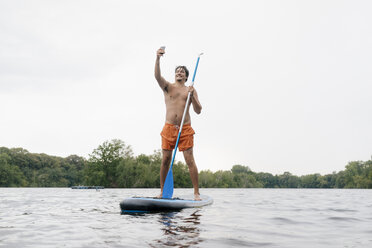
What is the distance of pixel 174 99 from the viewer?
19.8 feet

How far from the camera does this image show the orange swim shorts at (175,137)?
591cm

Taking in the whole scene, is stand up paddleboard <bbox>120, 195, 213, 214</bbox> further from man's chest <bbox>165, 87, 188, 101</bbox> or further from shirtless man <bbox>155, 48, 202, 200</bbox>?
man's chest <bbox>165, 87, 188, 101</bbox>

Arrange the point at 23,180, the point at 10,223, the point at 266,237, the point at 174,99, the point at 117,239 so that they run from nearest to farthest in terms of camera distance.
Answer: the point at 117,239
the point at 266,237
the point at 10,223
the point at 174,99
the point at 23,180

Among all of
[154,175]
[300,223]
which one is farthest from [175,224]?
[154,175]

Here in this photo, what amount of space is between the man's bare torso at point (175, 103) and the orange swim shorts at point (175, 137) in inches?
4.2

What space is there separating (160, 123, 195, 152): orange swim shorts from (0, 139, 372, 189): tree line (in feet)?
173

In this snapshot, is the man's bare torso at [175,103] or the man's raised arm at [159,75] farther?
the man's bare torso at [175,103]

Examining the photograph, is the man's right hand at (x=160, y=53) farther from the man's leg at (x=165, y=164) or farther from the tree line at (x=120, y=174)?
the tree line at (x=120, y=174)

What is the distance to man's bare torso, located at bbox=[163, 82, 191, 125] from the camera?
598cm

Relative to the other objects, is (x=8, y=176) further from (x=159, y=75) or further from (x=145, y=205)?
(x=145, y=205)

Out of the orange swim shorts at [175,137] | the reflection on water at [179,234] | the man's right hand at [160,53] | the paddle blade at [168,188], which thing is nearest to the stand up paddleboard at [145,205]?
the paddle blade at [168,188]

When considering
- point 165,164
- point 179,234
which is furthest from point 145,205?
point 179,234

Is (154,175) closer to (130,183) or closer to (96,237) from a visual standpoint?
(130,183)

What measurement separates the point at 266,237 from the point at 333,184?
10631 centimetres
